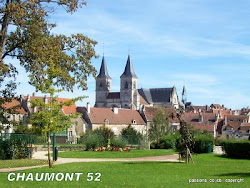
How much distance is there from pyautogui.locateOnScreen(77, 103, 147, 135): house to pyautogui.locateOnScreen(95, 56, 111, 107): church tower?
6273cm

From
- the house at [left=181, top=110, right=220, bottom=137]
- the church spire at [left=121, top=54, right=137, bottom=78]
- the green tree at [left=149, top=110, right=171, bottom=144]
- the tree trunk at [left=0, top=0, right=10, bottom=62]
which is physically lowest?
the green tree at [left=149, top=110, right=171, bottom=144]

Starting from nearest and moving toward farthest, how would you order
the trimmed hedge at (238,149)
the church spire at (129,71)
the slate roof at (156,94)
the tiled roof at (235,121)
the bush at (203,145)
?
1. the trimmed hedge at (238,149)
2. the bush at (203,145)
3. the tiled roof at (235,121)
4. the church spire at (129,71)
5. the slate roof at (156,94)

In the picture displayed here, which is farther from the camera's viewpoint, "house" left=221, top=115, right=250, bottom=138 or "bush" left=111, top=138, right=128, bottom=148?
"house" left=221, top=115, right=250, bottom=138

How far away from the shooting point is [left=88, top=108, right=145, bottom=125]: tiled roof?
75.5 meters

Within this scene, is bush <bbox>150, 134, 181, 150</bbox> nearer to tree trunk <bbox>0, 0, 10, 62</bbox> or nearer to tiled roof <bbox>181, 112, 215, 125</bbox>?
tree trunk <bbox>0, 0, 10, 62</bbox>

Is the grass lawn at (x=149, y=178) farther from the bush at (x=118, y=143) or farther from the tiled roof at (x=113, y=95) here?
the tiled roof at (x=113, y=95)

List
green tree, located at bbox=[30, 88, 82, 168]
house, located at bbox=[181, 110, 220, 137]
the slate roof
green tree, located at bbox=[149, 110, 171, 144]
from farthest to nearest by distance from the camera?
the slate roof
house, located at bbox=[181, 110, 220, 137]
green tree, located at bbox=[149, 110, 171, 144]
green tree, located at bbox=[30, 88, 82, 168]

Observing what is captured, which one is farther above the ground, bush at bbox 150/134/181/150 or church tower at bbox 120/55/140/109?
church tower at bbox 120/55/140/109

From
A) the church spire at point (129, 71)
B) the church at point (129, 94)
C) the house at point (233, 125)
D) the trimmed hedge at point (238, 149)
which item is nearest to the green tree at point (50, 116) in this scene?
the trimmed hedge at point (238, 149)

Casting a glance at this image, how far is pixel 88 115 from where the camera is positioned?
2936 inches

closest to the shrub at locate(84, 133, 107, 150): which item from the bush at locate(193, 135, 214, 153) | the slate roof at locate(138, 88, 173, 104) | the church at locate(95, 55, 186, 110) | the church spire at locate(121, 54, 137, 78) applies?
the bush at locate(193, 135, 214, 153)

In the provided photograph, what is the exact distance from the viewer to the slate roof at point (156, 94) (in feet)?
482

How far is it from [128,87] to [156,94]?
1197cm

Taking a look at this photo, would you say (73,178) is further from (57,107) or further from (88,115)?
(88,115)
